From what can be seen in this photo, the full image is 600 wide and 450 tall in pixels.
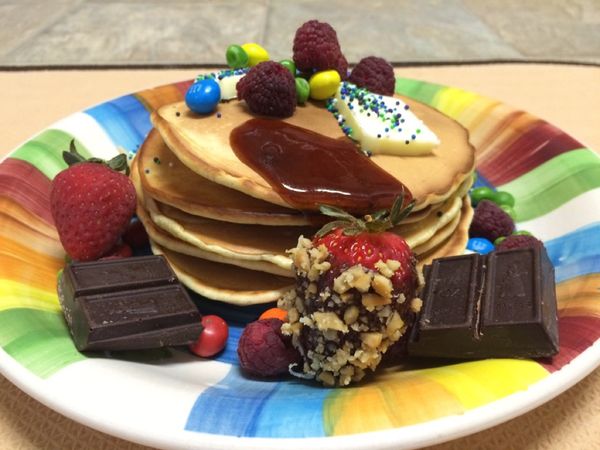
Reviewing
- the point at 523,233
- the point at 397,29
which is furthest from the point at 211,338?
the point at 397,29

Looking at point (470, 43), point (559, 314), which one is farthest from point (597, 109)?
point (559, 314)

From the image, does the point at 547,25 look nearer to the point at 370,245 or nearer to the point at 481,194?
the point at 481,194

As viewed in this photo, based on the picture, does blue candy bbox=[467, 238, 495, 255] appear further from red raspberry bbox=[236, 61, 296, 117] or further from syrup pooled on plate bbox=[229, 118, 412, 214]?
red raspberry bbox=[236, 61, 296, 117]

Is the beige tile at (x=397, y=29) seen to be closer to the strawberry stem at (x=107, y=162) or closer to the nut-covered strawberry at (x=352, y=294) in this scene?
the strawberry stem at (x=107, y=162)

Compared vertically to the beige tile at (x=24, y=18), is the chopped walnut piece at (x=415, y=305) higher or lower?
higher

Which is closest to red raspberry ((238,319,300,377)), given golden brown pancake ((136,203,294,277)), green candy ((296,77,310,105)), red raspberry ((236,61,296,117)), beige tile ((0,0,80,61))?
golden brown pancake ((136,203,294,277))

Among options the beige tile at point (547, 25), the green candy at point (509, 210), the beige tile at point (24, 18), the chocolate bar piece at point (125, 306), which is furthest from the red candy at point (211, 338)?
the beige tile at point (547, 25)
